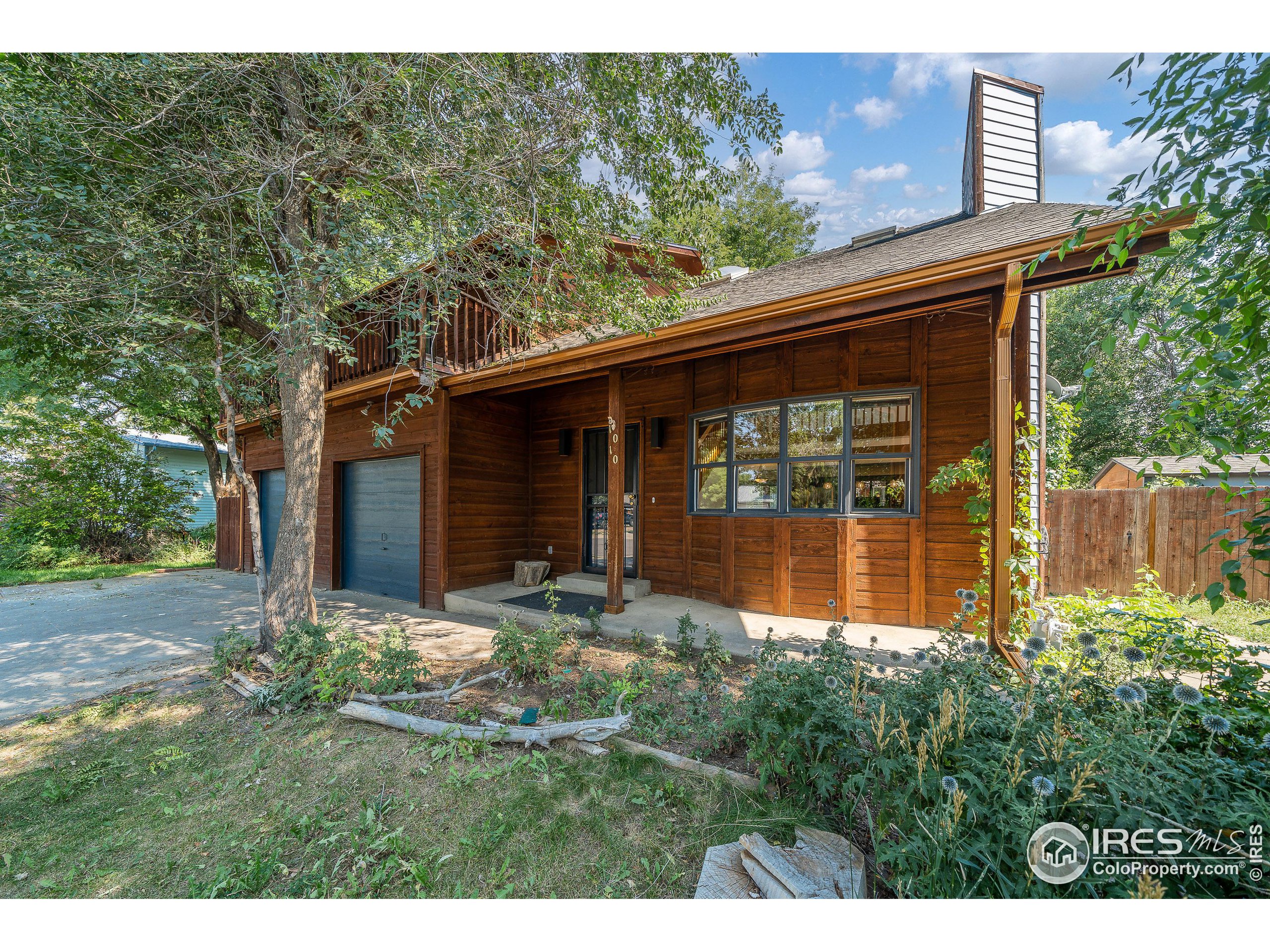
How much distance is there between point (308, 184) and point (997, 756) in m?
5.39

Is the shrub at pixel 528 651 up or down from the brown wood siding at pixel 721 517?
down

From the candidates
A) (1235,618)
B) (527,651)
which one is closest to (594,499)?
(527,651)

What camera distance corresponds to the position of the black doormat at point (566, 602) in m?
5.29

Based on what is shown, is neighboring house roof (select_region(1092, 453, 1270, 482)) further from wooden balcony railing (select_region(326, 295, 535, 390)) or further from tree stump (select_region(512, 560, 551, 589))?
wooden balcony railing (select_region(326, 295, 535, 390))

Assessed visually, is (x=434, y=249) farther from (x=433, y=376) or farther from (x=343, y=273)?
(x=433, y=376)

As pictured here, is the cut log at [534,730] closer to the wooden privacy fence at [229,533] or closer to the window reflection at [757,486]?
the window reflection at [757,486]

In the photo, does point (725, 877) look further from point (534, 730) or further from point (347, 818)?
point (347, 818)

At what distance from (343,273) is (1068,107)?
4944 mm

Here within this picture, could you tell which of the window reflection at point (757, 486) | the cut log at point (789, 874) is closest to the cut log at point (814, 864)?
the cut log at point (789, 874)

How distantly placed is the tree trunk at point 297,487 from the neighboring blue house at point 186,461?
11.8 m

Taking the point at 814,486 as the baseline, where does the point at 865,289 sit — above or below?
above

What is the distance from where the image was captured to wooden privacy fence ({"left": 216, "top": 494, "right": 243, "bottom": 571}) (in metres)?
9.91

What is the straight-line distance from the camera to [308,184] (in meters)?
3.81

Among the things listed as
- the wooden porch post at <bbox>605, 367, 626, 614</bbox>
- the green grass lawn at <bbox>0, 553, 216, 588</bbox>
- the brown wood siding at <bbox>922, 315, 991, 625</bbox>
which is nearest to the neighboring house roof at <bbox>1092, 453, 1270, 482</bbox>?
the brown wood siding at <bbox>922, 315, 991, 625</bbox>
